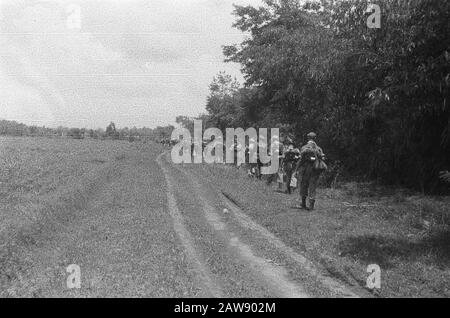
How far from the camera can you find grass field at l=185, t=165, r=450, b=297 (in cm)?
930

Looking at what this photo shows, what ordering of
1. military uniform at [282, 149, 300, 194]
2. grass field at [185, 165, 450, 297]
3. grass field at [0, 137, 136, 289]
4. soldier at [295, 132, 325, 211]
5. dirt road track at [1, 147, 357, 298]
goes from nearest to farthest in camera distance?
1. dirt road track at [1, 147, 357, 298]
2. grass field at [185, 165, 450, 297]
3. grass field at [0, 137, 136, 289]
4. soldier at [295, 132, 325, 211]
5. military uniform at [282, 149, 300, 194]

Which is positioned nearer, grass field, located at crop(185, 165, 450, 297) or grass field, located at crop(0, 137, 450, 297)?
grass field, located at crop(185, 165, 450, 297)

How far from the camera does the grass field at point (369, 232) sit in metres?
9.30

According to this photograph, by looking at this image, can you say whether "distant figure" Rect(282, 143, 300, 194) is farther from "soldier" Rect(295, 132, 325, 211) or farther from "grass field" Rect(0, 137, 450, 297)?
"soldier" Rect(295, 132, 325, 211)

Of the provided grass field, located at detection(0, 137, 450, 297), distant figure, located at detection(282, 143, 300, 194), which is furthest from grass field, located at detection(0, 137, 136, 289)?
distant figure, located at detection(282, 143, 300, 194)

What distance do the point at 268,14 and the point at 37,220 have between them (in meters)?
25.3

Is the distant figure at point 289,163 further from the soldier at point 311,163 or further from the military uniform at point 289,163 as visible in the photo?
the soldier at point 311,163

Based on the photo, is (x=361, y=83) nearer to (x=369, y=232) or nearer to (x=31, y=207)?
(x=369, y=232)

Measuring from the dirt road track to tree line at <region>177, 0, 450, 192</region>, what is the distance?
4530 millimetres

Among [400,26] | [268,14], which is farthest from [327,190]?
[268,14]

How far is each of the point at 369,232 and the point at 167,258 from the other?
5.83 meters

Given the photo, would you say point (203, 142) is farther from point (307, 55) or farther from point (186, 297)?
point (186, 297)

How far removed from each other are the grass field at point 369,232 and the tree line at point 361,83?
5.93ft

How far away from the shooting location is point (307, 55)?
20625 millimetres
